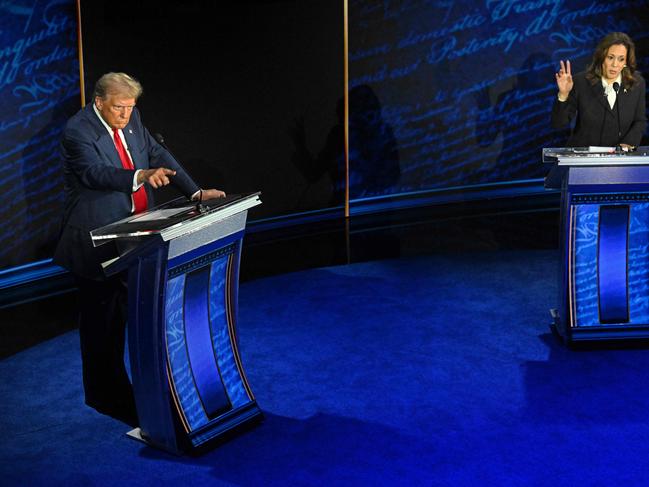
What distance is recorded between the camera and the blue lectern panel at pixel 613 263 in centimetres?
412

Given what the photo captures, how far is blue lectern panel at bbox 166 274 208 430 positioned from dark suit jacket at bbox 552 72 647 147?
2375 millimetres

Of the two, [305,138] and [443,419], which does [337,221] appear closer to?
[305,138]

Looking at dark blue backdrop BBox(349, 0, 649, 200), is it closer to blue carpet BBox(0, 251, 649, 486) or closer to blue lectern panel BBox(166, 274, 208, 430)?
blue carpet BBox(0, 251, 649, 486)

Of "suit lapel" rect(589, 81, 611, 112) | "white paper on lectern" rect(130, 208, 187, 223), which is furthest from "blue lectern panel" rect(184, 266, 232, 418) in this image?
"suit lapel" rect(589, 81, 611, 112)

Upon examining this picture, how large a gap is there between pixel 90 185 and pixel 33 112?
2452 millimetres

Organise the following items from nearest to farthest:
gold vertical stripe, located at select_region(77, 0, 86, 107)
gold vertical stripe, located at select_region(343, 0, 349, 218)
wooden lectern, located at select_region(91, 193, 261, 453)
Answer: wooden lectern, located at select_region(91, 193, 261, 453), gold vertical stripe, located at select_region(77, 0, 86, 107), gold vertical stripe, located at select_region(343, 0, 349, 218)

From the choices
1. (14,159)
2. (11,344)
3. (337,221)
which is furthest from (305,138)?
(11,344)

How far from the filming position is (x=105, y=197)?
3354 millimetres

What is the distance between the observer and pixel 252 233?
22.6ft

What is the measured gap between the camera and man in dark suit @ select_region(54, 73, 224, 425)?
3242mm

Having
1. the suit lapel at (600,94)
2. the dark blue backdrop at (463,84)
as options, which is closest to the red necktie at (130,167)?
the suit lapel at (600,94)

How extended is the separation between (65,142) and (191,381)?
A: 1.00 m

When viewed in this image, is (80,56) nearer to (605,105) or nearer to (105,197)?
(105,197)

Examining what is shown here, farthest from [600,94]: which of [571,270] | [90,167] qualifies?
[90,167]
